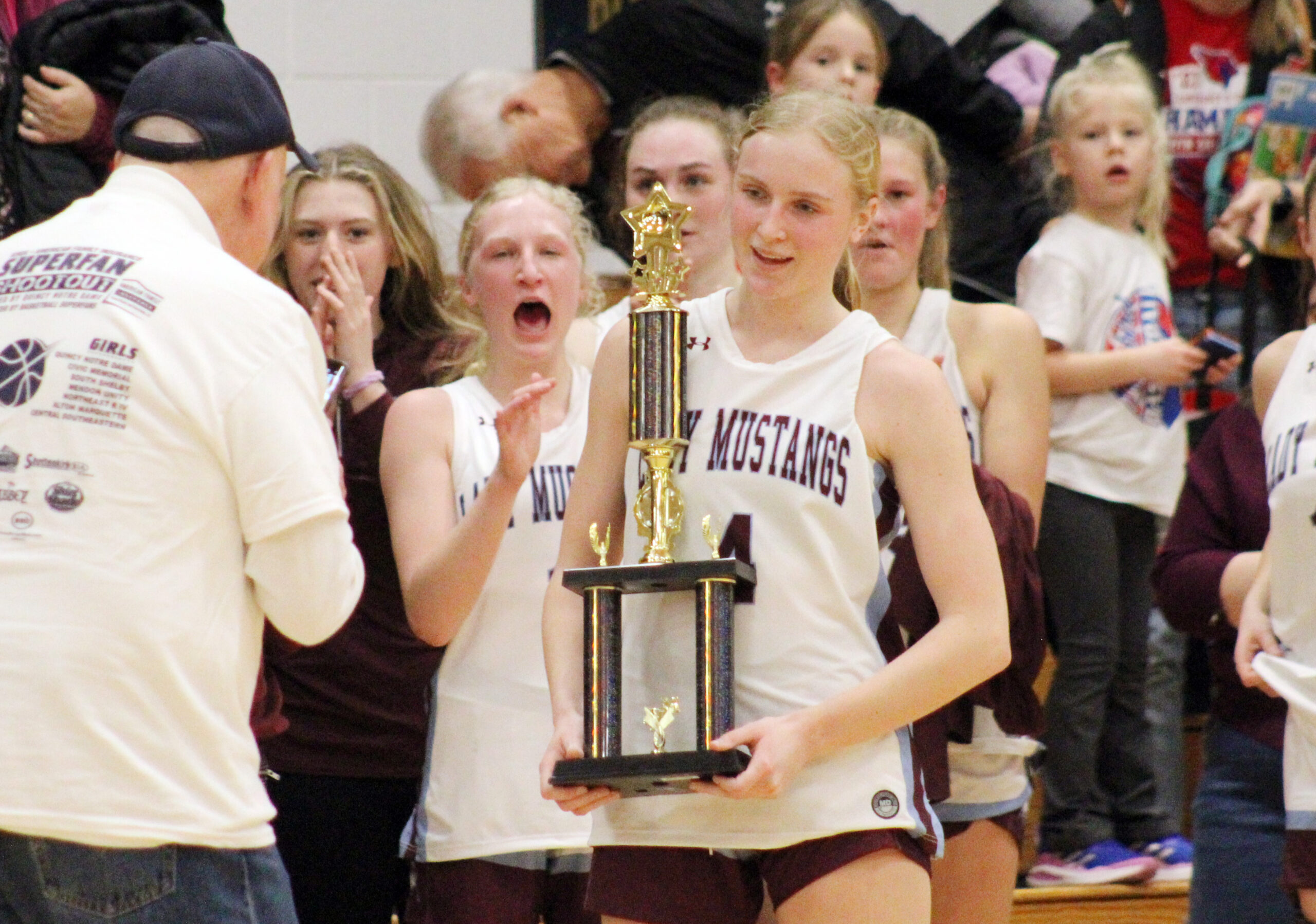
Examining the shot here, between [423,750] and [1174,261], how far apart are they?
247 cm

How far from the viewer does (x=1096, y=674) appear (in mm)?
3701

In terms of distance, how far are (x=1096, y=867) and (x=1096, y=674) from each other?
0.41 metres

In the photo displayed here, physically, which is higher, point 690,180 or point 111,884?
point 690,180

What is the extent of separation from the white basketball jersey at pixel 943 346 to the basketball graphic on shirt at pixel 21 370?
5.73 ft

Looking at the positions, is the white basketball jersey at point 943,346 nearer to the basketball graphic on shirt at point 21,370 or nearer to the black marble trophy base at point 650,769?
the black marble trophy base at point 650,769

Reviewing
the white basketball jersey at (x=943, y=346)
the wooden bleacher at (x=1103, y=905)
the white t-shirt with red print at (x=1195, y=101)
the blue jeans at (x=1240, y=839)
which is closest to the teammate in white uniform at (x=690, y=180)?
the white basketball jersey at (x=943, y=346)

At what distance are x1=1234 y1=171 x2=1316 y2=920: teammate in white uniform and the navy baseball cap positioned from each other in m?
1.48

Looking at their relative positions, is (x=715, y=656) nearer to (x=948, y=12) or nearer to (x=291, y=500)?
(x=291, y=500)

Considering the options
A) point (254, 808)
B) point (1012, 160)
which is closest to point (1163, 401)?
point (1012, 160)

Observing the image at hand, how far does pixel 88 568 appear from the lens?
1.88 m

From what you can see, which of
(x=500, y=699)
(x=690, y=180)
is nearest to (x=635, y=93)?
(x=690, y=180)

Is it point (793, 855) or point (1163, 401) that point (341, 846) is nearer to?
point (793, 855)

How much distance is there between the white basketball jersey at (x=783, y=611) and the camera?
2029mm

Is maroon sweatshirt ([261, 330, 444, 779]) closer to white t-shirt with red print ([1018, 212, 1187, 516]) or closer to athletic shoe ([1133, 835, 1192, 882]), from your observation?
white t-shirt with red print ([1018, 212, 1187, 516])
